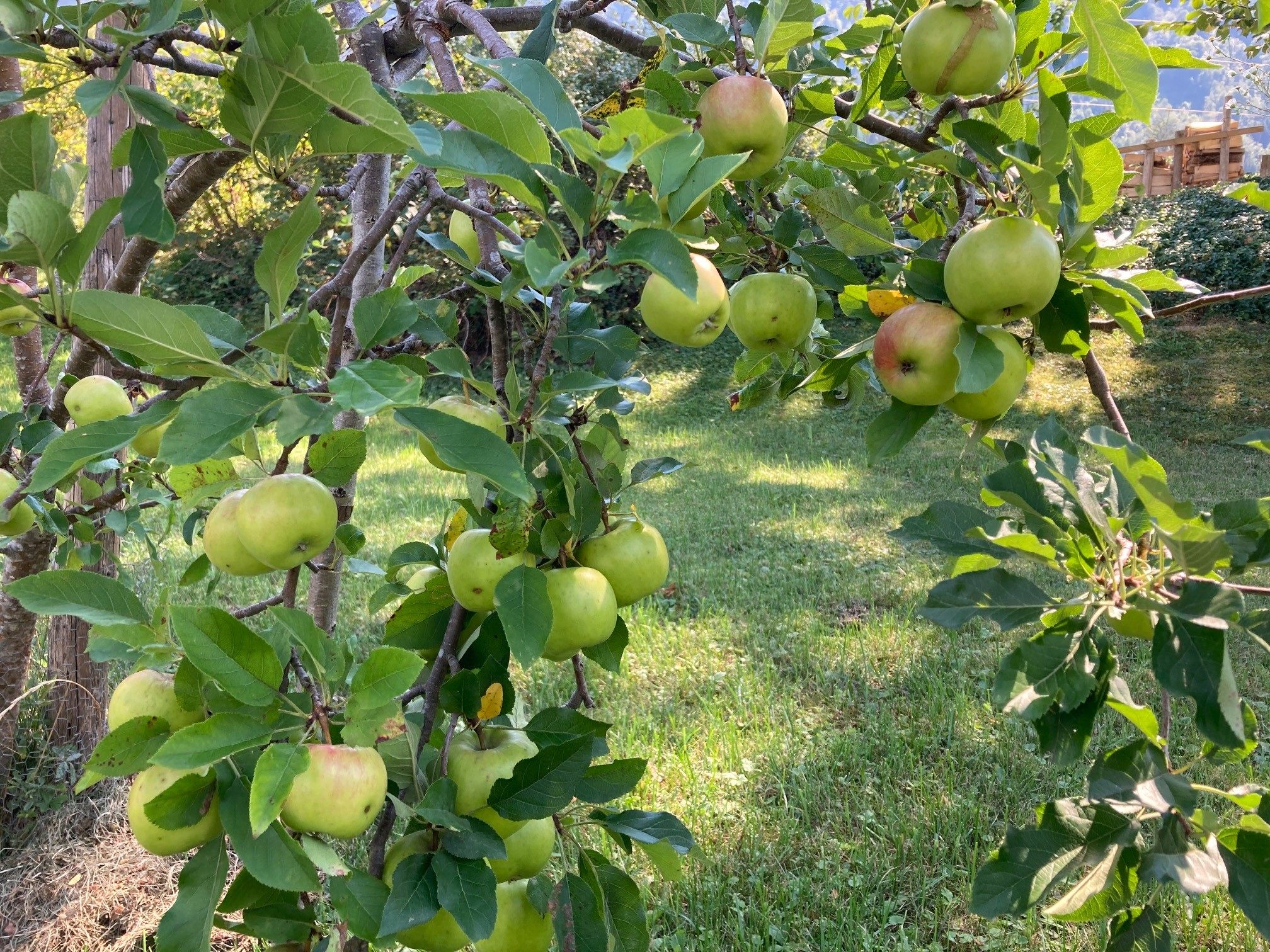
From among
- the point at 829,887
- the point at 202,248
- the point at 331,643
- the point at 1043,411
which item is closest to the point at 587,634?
the point at 331,643

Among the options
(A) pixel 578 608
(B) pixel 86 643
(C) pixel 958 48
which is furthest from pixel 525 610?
(B) pixel 86 643

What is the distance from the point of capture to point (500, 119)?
0.70 meters

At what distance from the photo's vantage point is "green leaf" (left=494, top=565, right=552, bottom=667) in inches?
30.0

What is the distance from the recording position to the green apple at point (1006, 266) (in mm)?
793

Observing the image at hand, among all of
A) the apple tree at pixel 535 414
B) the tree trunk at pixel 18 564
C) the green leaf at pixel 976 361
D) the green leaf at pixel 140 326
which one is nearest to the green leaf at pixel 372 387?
the apple tree at pixel 535 414

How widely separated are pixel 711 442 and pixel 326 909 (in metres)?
4.72

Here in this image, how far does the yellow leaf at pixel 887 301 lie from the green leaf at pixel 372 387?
0.51m

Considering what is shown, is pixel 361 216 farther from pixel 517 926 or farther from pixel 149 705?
pixel 517 926

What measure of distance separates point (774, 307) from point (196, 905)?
842 mm

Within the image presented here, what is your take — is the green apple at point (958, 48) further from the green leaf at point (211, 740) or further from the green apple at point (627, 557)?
the green leaf at point (211, 740)

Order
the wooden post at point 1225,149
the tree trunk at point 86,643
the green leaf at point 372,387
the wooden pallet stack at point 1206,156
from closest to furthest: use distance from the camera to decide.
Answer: the green leaf at point 372,387 < the tree trunk at point 86,643 < the wooden post at point 1225,149 < the wooden pallet stack at point 1206,156

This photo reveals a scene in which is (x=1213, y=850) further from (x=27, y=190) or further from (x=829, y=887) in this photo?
(x=829, y=887)

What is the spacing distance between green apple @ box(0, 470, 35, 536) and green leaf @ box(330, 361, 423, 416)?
112 centimetres

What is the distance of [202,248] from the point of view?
8914 mm
